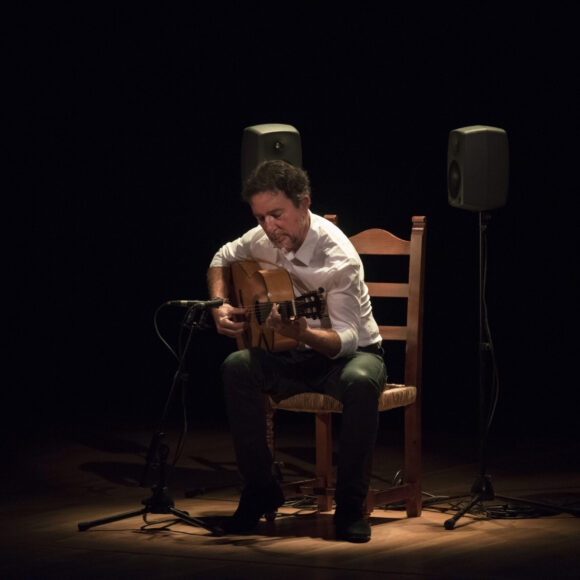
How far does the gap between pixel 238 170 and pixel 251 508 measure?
3108 millimetres

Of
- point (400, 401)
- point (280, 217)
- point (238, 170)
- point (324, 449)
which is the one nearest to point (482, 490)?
point (400, 401)

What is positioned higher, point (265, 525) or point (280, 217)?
point (280, 217)

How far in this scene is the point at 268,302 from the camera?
3611 mm

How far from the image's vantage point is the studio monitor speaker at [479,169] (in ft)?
13.3

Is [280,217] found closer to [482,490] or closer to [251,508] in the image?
[251,508]

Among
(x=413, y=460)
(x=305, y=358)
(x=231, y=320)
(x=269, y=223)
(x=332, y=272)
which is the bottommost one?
(x=413, y=460)

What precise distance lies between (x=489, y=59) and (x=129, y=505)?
294 centimetres

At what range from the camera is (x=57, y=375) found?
21.5 feet

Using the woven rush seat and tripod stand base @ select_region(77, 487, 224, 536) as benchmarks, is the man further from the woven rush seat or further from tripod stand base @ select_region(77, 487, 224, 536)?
tripod stand base @ select_region(77, 487, 224, 536)

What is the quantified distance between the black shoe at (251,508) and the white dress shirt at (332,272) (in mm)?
494

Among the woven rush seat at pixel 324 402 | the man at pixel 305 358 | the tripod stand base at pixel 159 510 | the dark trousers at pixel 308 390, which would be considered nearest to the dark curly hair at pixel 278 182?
the man at pixel 305 358

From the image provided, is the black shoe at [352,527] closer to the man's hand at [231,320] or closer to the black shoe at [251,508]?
the black shoe at [251,508]

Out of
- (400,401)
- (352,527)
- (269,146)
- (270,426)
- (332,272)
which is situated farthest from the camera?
(269,146)

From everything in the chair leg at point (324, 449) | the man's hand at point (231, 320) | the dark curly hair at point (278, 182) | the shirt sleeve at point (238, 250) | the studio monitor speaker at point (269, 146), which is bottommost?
the chair leg at point (324, 449)
